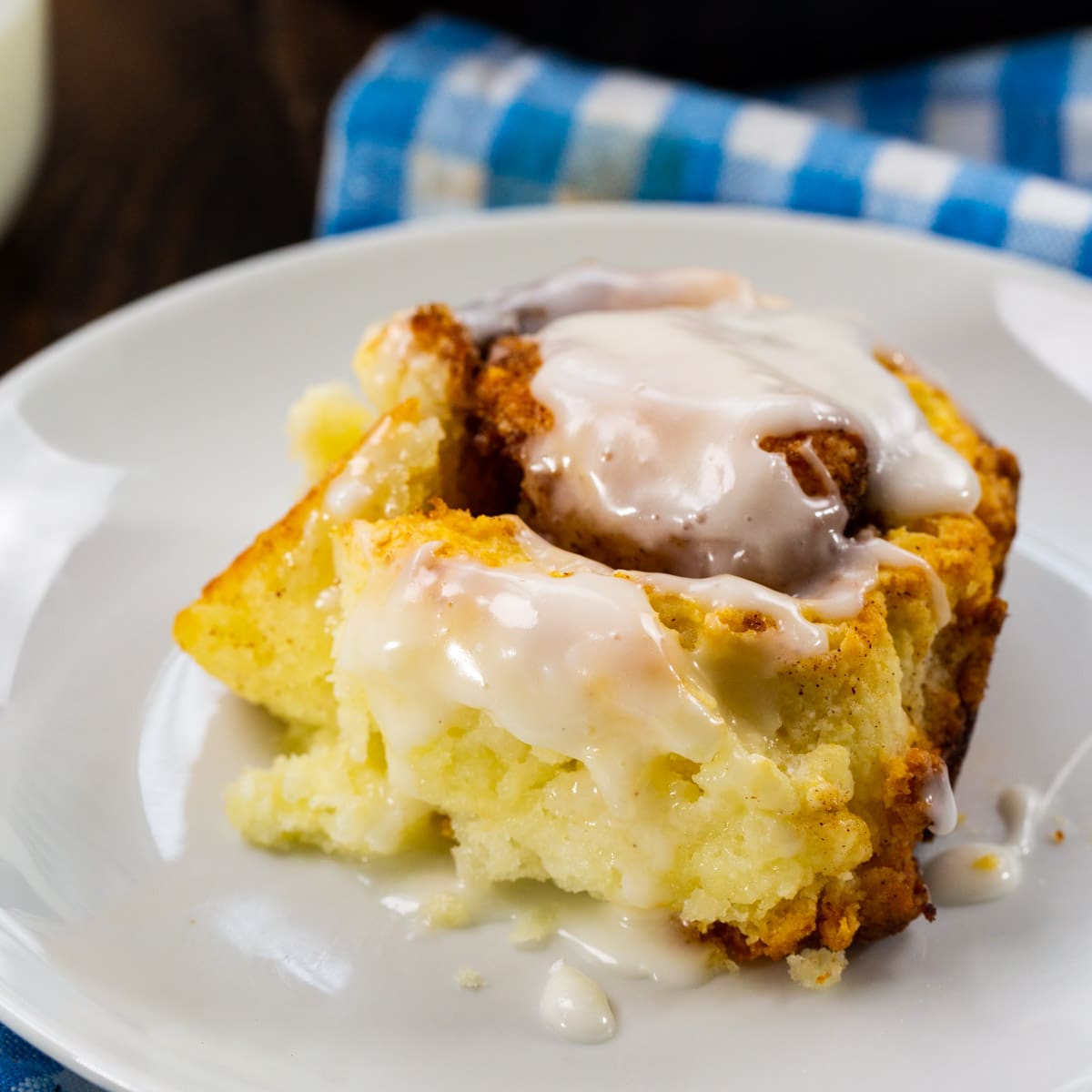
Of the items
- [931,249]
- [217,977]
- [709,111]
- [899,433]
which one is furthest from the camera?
[709,111]

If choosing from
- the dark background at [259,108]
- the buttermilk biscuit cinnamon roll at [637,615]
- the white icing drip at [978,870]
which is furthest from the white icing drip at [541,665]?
the dark background at [259,108]

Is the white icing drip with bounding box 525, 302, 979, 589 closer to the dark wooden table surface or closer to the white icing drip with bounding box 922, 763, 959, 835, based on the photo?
the white icing drip with bounding box 922, 763, 959, 835

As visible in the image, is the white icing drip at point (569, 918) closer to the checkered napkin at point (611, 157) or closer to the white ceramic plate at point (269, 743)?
the white ceramic plate at point (269, 743)

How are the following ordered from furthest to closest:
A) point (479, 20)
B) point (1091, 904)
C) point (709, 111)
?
point (479, 20) → point (709, 111) → point (1091, 904)

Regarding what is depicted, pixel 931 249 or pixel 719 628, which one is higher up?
pixel 719 628

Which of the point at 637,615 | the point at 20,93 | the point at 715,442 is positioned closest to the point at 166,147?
the point at 20,93

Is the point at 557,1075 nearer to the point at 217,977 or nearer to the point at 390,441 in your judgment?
the point at 217,977

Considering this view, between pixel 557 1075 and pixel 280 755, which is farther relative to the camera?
pixel 280 755

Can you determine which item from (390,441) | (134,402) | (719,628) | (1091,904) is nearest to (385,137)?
(134,402)
